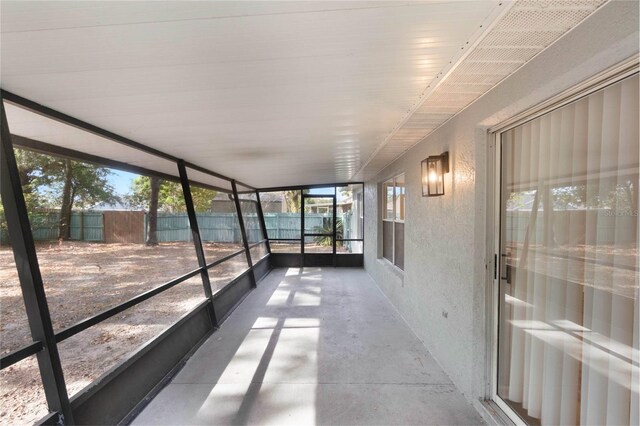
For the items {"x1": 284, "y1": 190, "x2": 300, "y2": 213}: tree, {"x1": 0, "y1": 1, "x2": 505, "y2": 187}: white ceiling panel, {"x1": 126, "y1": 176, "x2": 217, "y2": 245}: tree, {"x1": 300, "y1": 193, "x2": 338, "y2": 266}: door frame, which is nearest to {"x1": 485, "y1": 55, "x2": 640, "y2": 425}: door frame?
{"x1": 0, "y1": 1, "x2": 505, "y2": 187}: white ceiling panel

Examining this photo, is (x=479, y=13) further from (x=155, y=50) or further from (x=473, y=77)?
(x=155, y=50)

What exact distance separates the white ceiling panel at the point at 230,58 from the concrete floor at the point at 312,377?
7.29ft

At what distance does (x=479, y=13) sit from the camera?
1.14 m

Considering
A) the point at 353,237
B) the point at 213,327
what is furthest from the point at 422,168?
the point at 353,237

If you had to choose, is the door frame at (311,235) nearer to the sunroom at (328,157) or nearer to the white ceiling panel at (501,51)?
the sunroom at (328,157)

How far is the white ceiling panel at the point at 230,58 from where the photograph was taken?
3.56ft

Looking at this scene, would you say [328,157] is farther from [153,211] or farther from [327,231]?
[327,231]

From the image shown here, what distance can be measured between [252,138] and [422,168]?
1.84m

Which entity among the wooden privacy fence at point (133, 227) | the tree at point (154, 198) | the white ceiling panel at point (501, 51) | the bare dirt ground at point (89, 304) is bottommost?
the bare dirt ground at point (89, 304)

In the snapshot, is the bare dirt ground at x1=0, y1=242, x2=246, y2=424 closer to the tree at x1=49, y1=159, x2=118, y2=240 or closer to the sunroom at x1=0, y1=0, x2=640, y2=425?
the sunroom at x1=0, y1=0, x2=640, y2=425

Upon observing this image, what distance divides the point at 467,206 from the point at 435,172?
2.02 feet

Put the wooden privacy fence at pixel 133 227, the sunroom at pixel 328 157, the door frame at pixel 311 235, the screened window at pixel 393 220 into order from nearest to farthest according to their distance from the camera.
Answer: the sunroom at pixel 328 157
the wooden privacy fence at pixel 133 227
the screened window at pixel 393 220
the door frame at pixel 311 235

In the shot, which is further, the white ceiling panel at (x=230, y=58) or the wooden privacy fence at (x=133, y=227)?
the wooden privacy fence at (x=133, y=227)

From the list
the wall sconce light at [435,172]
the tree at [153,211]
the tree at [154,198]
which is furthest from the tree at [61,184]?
the wall sconce light at [435,172]
